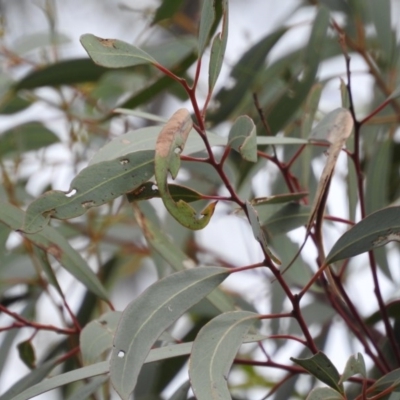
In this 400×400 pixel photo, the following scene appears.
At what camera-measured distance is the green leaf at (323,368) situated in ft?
2.06

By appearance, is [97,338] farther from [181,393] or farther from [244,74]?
[244,74]

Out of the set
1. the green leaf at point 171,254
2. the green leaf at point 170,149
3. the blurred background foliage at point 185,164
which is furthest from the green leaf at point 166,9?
the green leaf at point 170,149

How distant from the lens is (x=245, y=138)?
2.14 ft

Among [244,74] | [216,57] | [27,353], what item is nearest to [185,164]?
[244,74]

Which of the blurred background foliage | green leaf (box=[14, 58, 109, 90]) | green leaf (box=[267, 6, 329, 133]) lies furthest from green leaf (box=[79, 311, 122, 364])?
green leaf (box=[14, 58, 109, 90])

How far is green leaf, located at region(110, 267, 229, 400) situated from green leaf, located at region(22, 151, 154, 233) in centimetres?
8

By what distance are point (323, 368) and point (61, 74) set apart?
776 millimetres

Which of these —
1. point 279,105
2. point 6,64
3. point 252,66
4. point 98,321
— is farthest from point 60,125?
point 98,321

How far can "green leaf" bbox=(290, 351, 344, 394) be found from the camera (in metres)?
0.63

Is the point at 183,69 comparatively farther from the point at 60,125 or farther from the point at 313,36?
the point at 60,125

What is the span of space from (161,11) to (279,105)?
20cm

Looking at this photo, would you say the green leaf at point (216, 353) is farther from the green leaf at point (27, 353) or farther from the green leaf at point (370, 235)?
the green leaf at point (27, 353)

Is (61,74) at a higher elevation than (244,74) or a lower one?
higher

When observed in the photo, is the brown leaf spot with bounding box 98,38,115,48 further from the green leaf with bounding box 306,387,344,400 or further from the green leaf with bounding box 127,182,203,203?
the green leaf with bounding box 306,387,344,400
